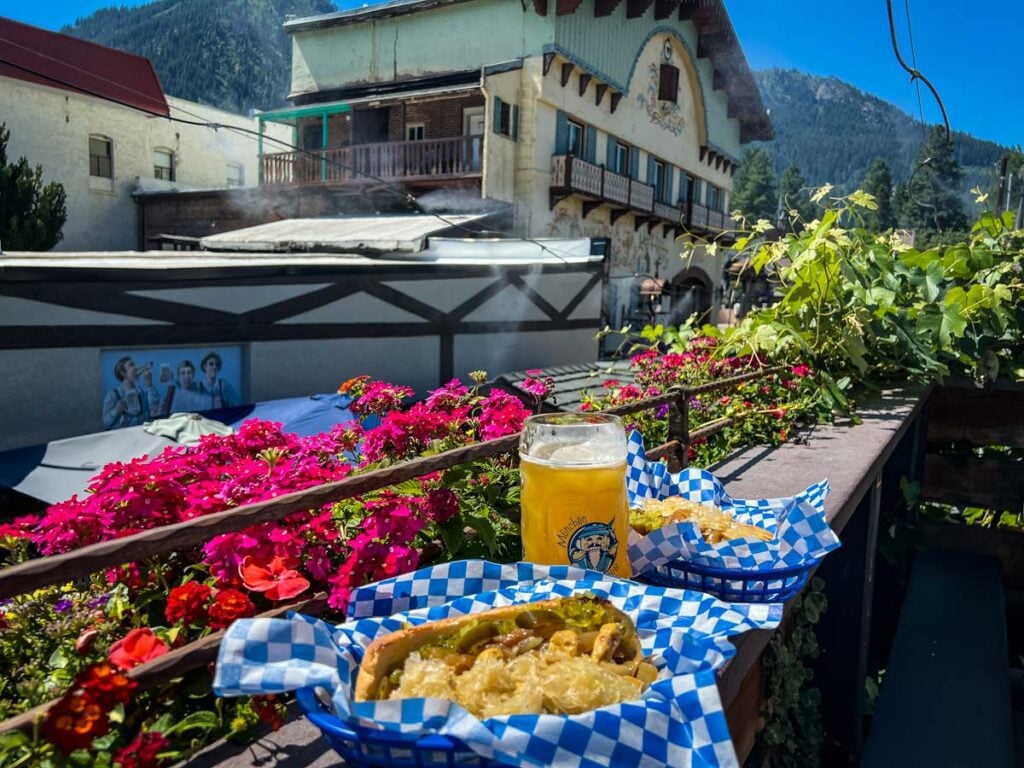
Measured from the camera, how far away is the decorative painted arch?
22.2m

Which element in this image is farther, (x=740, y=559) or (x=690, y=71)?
(x=690, y=71)

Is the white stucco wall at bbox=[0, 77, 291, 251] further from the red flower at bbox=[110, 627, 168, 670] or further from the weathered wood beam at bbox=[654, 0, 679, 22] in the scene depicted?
the red flower at bbox=[110, 627, 168, 670]

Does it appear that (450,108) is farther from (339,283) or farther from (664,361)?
(664,361)

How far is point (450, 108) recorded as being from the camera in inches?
753

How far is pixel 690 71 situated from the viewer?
25656 mm

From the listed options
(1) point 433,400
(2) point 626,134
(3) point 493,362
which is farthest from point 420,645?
(2) point 626,134

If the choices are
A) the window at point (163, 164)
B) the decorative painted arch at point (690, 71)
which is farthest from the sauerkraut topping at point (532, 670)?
the window at point (163, 164)

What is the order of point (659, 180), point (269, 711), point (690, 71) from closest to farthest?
point (269, 711) < point (659, 180) < point (690, 71)

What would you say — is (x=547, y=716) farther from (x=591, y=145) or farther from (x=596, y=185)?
(x=591, y=145)

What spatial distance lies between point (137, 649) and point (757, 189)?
110 metres

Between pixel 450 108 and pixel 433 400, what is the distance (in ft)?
56.7

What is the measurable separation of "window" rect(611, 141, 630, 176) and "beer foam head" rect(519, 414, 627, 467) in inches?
855

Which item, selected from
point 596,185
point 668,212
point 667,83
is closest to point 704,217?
point 668,212

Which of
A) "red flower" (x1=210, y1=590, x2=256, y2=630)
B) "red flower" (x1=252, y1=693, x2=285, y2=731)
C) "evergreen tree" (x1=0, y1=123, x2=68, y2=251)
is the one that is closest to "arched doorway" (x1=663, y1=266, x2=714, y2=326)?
"evergreen tree" (x1=0, y1=123, x2=68, y2=251)
